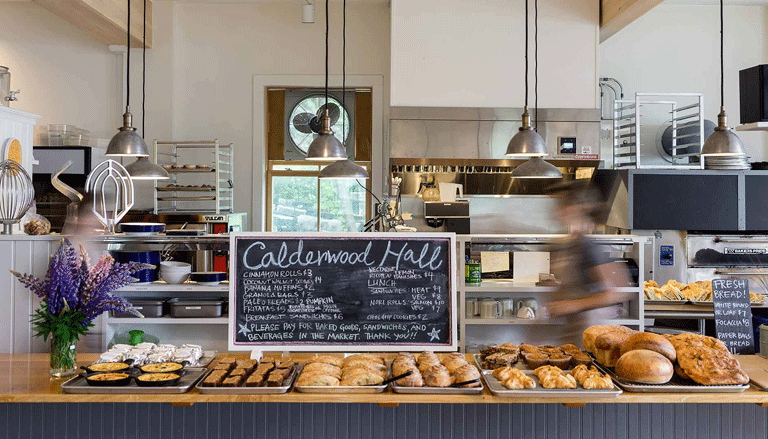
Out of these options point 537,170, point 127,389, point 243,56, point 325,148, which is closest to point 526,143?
point 537,170

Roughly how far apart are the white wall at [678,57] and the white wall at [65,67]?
213 inches

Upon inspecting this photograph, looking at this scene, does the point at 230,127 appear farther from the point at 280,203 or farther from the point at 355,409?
the point at 355,409

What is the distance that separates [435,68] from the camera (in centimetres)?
673

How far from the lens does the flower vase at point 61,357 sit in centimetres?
277

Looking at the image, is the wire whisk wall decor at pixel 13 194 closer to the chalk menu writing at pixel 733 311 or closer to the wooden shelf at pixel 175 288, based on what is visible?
the wooden shelf at pixel 175 288

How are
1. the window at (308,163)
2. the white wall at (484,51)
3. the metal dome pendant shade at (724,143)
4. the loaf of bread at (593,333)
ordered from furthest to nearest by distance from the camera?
the window at (308,163) < the white wall at (484,51) < the metal dome pendant shade at (724,143) < the loaf of bread at (593,333)

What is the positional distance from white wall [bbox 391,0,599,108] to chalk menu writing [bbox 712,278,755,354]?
3192 millimetres

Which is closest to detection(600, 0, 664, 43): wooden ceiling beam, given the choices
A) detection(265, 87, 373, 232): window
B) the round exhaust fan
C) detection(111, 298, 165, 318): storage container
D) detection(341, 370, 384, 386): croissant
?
detection(265, 87, 373, 232): window

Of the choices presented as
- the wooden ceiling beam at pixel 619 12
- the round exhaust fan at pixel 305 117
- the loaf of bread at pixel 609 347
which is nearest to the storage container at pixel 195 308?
the loaf of bread at pixel 609 347

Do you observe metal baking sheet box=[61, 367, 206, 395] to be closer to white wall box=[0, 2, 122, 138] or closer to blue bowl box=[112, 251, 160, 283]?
blue bowl box=[112, 251, 160, 283]

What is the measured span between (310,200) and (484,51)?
2635 millimetres

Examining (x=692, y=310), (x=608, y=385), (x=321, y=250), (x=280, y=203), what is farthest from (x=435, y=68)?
(x=608, y=385)

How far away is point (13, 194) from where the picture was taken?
3.97 metres

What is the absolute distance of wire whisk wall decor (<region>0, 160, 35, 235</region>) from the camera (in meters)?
3.92
